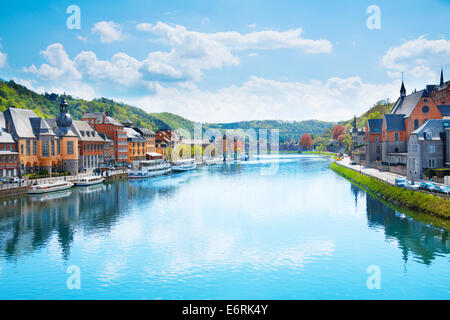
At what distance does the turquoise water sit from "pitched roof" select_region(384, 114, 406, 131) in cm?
3948

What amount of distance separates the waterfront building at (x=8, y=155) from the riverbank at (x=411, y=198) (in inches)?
2447

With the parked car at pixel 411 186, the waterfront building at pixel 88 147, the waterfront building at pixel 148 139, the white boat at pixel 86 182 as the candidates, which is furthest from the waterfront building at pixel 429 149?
the waterfront building at pixel 148 139

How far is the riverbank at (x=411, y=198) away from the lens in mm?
43100

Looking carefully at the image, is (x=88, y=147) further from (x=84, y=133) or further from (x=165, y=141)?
(x=165, y=141)

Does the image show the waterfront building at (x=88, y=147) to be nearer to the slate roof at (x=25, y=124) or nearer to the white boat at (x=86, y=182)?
the slate roof at (x=25, y=124)

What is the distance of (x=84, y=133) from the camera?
100 meters

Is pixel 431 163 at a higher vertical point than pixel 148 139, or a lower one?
lower

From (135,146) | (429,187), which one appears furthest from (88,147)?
(429,187)

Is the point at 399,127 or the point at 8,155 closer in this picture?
the point at 8,155

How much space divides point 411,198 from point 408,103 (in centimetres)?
5062

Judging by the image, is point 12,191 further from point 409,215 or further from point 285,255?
point 409,215

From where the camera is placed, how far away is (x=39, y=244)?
118 ft

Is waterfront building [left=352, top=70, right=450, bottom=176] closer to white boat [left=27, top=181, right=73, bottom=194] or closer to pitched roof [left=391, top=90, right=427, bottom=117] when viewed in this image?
pitched roof [left=391, top=90, right=427, bottom=117]
